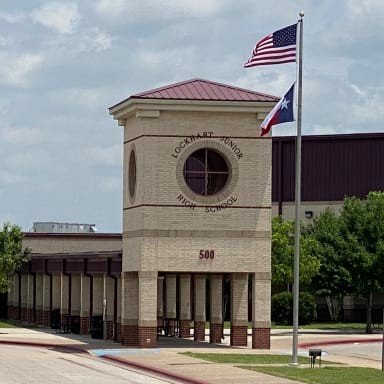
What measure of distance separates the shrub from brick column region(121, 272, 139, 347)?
22810mm

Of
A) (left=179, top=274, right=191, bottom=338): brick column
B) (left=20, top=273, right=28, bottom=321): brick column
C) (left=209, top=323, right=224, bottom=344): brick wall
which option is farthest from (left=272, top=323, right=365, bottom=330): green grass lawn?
(left=209, top=323, right=224, bottom=344): brick wall

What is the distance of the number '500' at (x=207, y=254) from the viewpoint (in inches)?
1902

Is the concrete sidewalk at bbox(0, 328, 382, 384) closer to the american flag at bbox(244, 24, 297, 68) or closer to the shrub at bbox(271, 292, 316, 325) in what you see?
the shrub at bbox(271, 292, 316, 325)

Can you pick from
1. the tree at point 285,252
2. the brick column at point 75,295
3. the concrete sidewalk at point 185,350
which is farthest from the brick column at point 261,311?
the tree at point 285,252

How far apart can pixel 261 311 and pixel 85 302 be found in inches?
557

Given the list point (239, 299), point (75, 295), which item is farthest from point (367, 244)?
point (239, 299)

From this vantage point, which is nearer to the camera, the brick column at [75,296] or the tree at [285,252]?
the brick column at [75,296]

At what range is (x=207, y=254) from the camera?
4834cm

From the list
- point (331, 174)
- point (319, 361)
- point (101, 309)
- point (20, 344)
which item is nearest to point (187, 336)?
point (101, 309)

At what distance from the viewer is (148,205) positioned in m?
48.2

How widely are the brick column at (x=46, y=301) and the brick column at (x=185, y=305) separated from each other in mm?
11488

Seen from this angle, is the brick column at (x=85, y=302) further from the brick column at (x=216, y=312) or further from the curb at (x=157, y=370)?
the curb at (x=157, y=370)

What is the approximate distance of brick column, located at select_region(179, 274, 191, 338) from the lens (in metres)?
57.6

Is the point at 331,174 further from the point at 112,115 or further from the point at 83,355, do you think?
the point at 83,355
